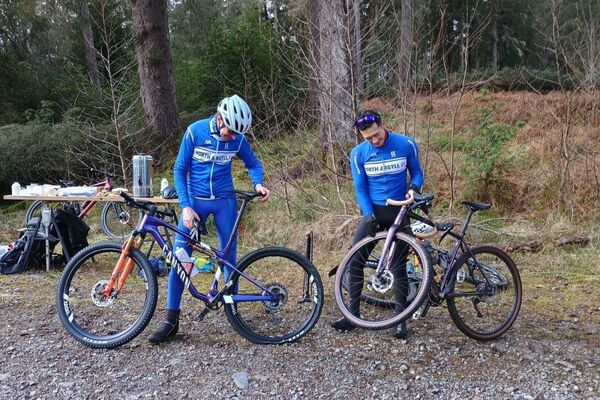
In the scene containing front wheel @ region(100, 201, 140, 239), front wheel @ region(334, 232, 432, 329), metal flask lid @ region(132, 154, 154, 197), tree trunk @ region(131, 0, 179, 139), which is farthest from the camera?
tree trunk @ region(131, 0, 179, 139)

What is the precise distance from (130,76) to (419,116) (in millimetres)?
7752

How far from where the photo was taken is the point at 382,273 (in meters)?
3.73

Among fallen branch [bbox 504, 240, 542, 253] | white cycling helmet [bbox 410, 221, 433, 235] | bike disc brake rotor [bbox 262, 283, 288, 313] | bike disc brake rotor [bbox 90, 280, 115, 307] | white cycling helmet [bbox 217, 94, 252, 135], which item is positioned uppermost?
white cycling helmet [bbox 217, 94, 252, 135]

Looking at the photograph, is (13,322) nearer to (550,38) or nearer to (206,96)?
(550,38)

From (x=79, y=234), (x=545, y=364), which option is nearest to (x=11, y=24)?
(x=79, y=234)

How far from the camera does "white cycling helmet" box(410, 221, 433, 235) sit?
3.88 meters

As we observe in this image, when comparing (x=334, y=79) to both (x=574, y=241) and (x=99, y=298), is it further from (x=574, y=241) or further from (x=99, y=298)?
(x=99, y=298)

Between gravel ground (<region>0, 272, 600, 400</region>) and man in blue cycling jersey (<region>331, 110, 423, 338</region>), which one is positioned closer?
gravel ground (<region>0, 272, 600, 400</region>)

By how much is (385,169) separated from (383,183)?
0.38ft

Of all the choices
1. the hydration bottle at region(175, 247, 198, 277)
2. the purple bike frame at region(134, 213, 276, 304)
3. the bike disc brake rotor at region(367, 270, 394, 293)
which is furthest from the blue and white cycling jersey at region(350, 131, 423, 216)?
the hydration bottle at region(175, 247, 198, 277)

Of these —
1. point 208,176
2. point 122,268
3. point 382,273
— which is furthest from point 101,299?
point 382,273

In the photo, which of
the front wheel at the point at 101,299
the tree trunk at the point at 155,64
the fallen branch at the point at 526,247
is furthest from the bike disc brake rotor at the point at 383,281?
the tree trunk at the point at 155,64

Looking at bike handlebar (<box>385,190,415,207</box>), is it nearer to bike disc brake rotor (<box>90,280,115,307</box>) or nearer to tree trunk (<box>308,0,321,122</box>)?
bike disc brake rotor (<box>90,280,115,307</box>)

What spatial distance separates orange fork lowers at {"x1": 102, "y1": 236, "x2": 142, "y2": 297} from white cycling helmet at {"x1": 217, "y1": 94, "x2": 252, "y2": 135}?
1.06 metres
